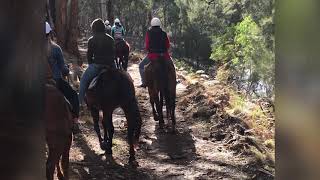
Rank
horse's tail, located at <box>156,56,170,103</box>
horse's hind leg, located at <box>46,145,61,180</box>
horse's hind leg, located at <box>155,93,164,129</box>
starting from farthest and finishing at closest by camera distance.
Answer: horse's hind leg, located at <box>155,93,164,129</box>
horse's tail, located at <box>156,56,170,103</box>
horse's hind leg, located at <box>46,145,61,180</box>

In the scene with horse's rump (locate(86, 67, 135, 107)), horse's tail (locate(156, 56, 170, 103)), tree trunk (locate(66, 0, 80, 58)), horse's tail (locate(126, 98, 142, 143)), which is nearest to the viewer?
horse's rump (locate(86, 67, 135, 107))

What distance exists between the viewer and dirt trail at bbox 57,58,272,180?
294 inches

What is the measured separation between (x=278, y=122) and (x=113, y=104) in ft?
20.0

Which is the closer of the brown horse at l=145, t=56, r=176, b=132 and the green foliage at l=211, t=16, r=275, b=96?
the brown horse at l=145, t=56, r=176, b=132

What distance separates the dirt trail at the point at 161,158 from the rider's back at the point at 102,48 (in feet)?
5.24

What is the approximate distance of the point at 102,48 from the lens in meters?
7.82

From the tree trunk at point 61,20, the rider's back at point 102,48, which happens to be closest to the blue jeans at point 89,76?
the rider's back at point 102,48

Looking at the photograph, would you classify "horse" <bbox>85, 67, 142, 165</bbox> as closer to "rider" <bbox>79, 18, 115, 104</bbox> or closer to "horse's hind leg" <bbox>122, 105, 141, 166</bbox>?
"horse's hind leg" <bbox>122, 105, 141, 166</bbox>

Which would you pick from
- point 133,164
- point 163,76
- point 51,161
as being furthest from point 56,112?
point 163,76

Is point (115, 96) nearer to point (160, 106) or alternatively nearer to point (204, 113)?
point (160, 106)

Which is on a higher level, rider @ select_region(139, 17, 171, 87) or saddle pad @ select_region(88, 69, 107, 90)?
rider @ select_region(139, 17, 171, 87)

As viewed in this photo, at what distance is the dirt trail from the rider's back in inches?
62.9
